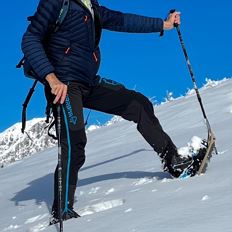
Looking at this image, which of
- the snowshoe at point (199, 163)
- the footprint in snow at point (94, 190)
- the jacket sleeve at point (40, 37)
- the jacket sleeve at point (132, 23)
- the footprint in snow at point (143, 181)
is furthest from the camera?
the footprint in snow at point (94, 190)

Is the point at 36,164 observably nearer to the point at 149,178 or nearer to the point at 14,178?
the point at 14,178

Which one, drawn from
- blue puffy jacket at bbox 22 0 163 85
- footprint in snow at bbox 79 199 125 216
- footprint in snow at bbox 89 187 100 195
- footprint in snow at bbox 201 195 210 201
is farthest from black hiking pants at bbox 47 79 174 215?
footprint in snow at bbox 201 195 210 201

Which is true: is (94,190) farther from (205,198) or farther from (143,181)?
(205,198)

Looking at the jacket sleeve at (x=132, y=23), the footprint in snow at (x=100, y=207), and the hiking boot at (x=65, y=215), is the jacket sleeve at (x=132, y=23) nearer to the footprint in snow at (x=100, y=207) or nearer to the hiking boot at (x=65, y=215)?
the footprint in snow at (x=100, y=207)

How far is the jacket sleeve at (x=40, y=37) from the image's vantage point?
471 centimetres

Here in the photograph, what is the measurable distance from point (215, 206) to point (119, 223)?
72 cm

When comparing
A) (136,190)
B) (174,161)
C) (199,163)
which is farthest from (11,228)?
(199,163)

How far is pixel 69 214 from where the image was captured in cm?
490

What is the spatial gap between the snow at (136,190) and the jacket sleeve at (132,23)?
1150 mm

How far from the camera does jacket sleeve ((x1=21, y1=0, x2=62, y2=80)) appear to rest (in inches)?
185

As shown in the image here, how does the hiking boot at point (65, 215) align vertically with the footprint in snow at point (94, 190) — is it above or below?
below

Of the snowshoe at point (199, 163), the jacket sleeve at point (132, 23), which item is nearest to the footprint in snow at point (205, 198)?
the snowshoe at point (199, 163)

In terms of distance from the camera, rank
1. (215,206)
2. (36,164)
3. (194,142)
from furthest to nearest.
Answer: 1. (36,164)
2. (194,142)
3. (215,206)

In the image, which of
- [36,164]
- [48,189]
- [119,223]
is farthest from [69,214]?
[36,164]
